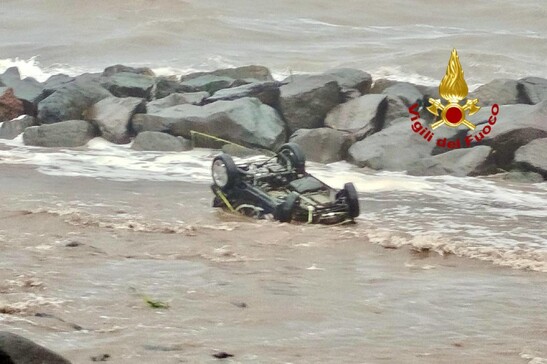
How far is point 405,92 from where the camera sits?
14.2m

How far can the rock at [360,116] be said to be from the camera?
1291 centimetres

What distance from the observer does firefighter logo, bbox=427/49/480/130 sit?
1207cm

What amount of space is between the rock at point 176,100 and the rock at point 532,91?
15.3 feet

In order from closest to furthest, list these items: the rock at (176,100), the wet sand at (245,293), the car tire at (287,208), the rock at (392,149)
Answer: the wet sand at (245,293), the car tire at (287,208), the rock at (392,149), the rock at (176,100)

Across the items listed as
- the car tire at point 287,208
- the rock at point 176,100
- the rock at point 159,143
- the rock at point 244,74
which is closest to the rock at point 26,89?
the rock at point 176,100

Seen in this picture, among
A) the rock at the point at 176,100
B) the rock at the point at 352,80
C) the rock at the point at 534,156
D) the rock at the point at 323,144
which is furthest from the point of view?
the rock at the point at 352,80

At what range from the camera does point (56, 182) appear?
10531 millimetres

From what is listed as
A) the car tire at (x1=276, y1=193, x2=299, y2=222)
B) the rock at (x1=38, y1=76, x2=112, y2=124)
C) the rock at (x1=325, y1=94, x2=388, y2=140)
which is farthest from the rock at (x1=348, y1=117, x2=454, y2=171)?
the rock at (x1=38, y1=76, x2=112, y2=124)

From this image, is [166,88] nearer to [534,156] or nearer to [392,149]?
[392,149]

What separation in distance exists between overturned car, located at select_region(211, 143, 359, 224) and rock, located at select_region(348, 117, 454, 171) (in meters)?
2.75

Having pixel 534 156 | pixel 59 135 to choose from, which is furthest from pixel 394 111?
pixel 59 135

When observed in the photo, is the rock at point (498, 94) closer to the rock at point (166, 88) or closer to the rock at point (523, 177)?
the rock at point (523, 177)

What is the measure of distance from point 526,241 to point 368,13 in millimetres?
18396

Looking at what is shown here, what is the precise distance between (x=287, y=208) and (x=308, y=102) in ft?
18.4
